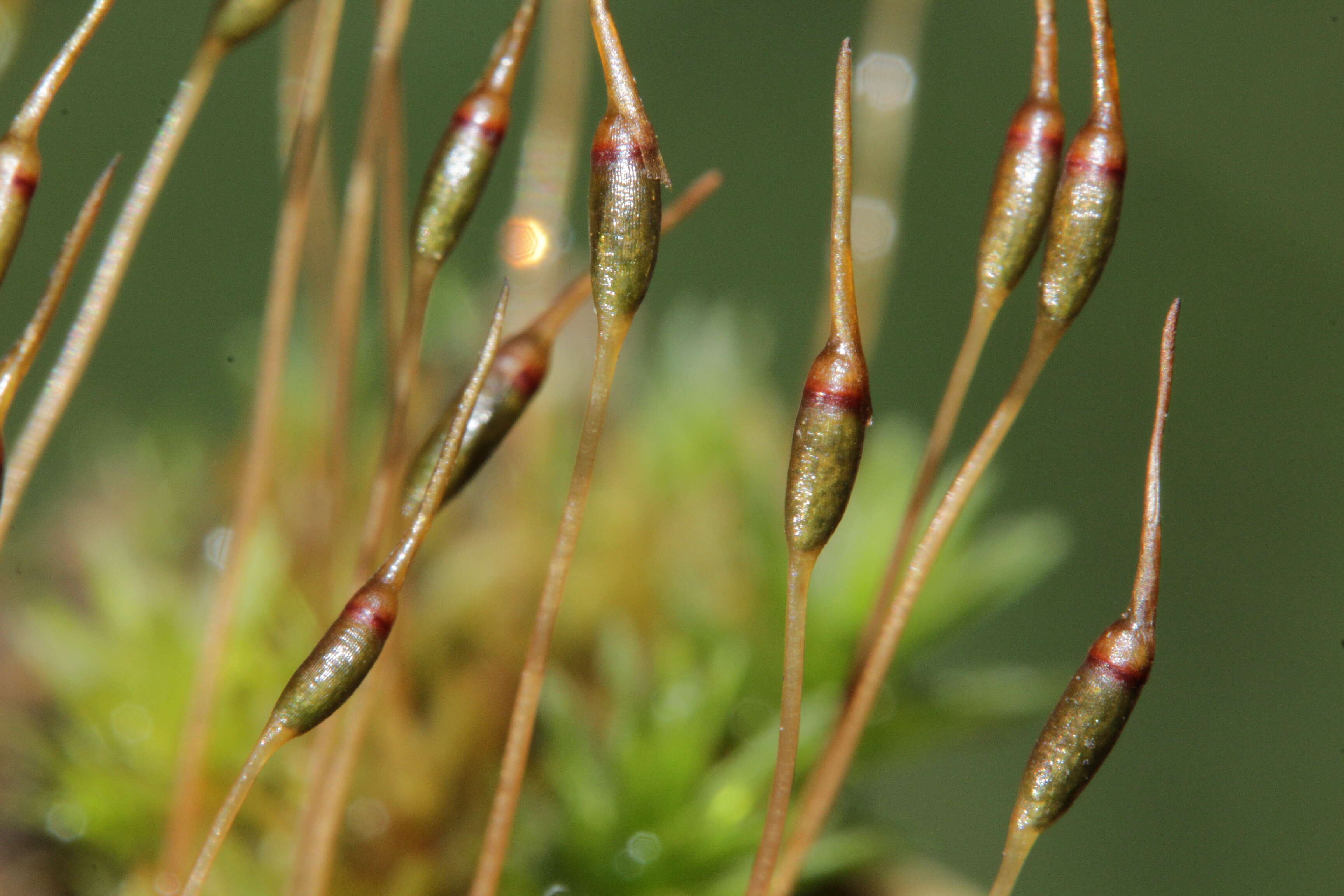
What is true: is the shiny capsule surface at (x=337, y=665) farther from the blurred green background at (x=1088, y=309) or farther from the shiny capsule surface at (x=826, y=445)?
the blurred green background at (x=1088, y=309)

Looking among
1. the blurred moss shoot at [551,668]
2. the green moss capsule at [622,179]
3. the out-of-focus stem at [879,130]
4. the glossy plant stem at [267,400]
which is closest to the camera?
the green moss capsule at [622,179]

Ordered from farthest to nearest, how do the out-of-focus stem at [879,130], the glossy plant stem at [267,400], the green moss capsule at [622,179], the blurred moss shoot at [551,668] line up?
the out-of-focus stem at [879,130] < the blurred moss shoot at [551,668] < the glossy plant stem at [267,400] < the green moss capsule at [622,179]

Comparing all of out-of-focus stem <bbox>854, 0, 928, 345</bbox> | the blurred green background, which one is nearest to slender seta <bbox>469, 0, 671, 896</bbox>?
out-of-focus stem <bbox>854, 0, 928, 345</bbox>

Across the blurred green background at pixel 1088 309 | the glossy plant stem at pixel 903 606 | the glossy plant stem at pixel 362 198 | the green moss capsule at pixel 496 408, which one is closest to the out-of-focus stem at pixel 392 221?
the glossy plant stem at pixel 362 198

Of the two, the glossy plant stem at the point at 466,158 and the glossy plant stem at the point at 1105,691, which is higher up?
the glossy plant stem at the point at 466,158

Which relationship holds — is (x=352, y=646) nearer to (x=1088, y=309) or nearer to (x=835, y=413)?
(x=835, y=413)

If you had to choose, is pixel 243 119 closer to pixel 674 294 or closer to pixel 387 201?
pixel 674 294

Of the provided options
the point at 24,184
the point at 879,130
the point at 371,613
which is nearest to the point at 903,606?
the point at 371,613

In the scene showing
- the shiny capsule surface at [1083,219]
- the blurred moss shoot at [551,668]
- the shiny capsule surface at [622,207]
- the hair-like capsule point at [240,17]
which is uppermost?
the hair-like capsule point at [240,17]
